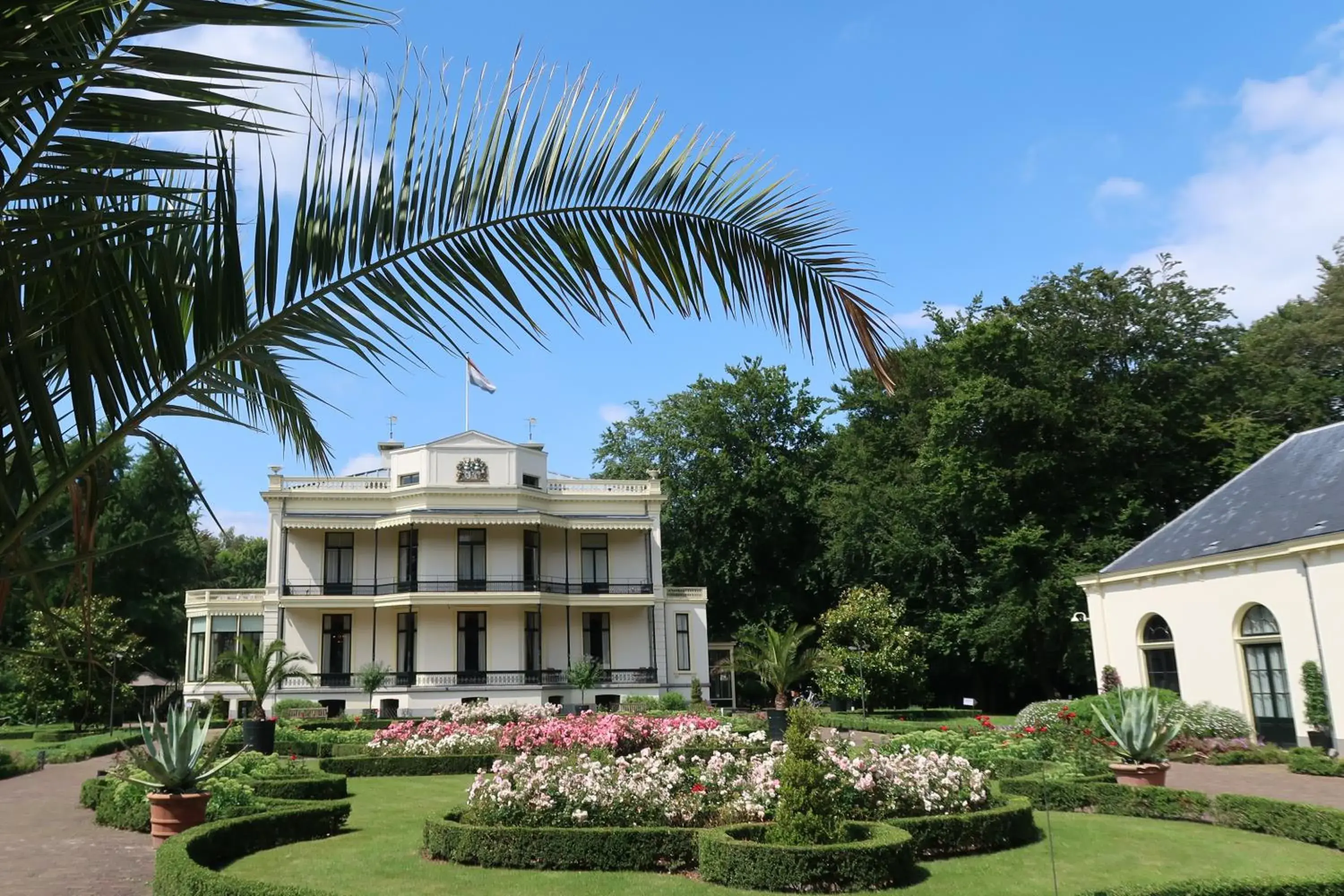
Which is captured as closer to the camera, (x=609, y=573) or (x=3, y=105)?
(x=3, y=105)

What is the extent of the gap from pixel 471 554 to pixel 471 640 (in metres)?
2.91

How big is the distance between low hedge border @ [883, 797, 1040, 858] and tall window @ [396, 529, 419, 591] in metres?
26.8

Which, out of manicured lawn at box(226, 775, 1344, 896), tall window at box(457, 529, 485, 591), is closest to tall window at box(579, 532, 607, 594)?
tall window at box(457, 529, 485, 591)

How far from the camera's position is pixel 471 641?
113ft

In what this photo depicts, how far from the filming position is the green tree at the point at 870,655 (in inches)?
1239

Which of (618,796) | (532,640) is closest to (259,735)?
(618,796)

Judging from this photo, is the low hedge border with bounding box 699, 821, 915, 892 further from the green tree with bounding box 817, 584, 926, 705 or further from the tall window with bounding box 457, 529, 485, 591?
the tall window with bounding box 457, 529, 485, 591

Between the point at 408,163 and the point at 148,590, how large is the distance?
46120 millimetres

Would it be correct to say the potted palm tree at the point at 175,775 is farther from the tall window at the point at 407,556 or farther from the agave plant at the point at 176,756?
the tall window at the point at 407,556

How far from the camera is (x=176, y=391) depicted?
266 cm

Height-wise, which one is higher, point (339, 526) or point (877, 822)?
point (339, 526)

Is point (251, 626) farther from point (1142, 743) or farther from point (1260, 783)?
point (1260, 783)

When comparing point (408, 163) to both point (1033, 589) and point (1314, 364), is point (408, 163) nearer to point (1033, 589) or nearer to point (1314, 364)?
point (1033, 589)

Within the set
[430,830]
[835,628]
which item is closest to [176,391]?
[430,830]
